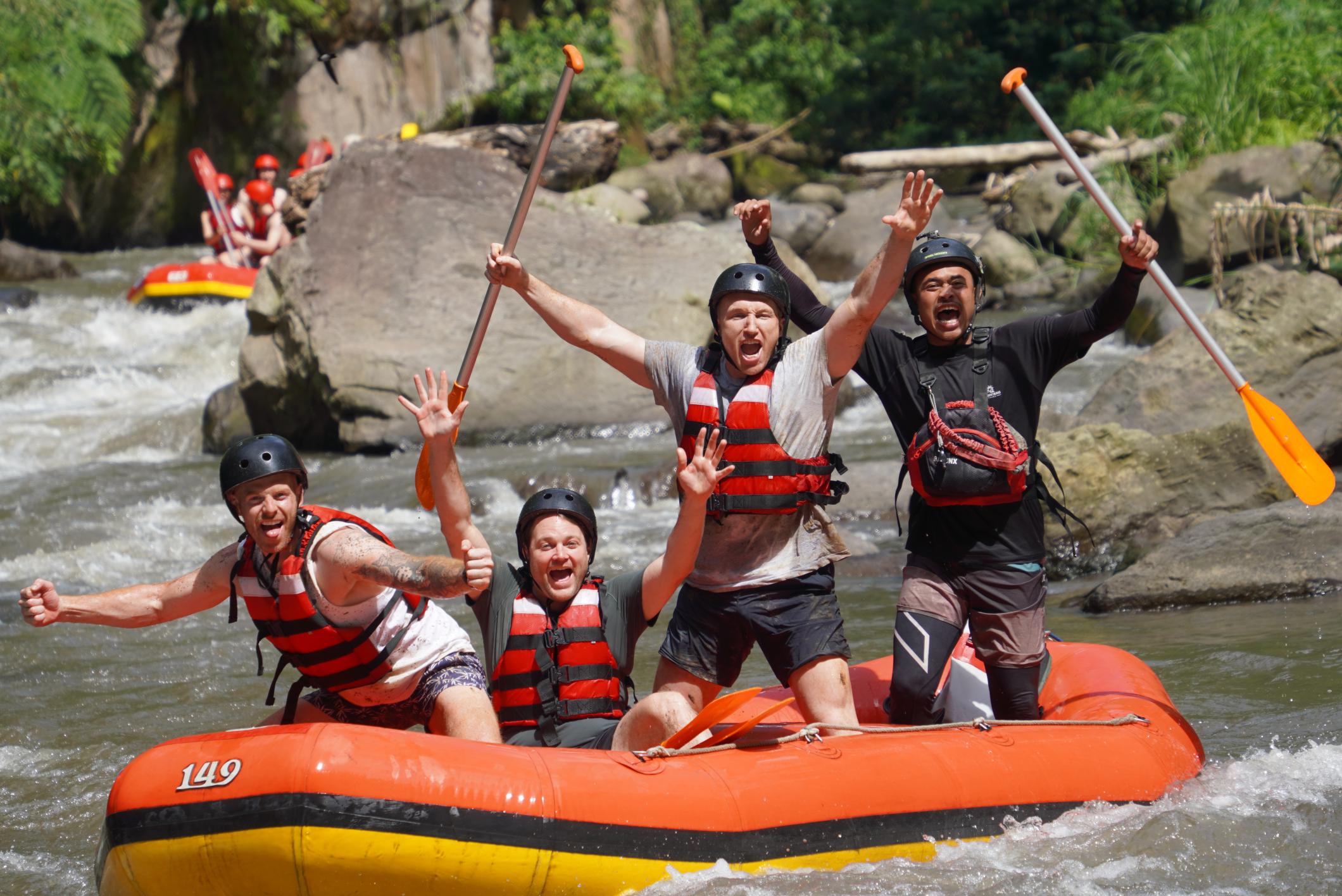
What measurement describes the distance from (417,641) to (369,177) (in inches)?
314

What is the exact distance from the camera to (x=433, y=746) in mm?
3072

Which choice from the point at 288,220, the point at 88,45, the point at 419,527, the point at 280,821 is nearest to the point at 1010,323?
the point at 280,821

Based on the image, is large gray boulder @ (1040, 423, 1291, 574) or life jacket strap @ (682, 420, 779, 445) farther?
large gray boulder @ (1040, 423, 1291, 574)

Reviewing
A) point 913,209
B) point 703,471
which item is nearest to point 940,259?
point 913,209

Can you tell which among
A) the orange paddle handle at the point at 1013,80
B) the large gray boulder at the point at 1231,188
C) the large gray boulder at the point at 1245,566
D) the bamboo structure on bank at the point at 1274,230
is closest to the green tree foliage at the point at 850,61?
the large gray boulder at the point at 1231,188

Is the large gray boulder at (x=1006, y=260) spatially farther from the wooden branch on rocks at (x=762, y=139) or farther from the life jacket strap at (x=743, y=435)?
the life jacket strap at (x=743, y=435)

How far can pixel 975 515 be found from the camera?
3744 millimetres

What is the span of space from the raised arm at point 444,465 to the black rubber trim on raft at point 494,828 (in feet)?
2.20

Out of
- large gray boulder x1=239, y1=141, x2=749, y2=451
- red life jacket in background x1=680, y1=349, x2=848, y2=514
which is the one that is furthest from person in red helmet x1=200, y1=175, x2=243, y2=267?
red life jacket in background x1=680, y1=349, x2=848, y2=514

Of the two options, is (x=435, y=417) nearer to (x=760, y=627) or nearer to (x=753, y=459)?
(x=753, y=459)

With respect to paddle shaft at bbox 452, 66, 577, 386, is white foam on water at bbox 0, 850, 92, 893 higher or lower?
lower

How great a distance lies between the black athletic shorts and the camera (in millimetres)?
3488

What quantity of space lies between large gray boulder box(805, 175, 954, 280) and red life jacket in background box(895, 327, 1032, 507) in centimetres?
1180

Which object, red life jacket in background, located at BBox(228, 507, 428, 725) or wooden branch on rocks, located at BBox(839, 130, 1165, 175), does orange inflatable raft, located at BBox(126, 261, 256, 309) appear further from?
red life jacket in background, located at BBox(228, 507, 428, 725)
